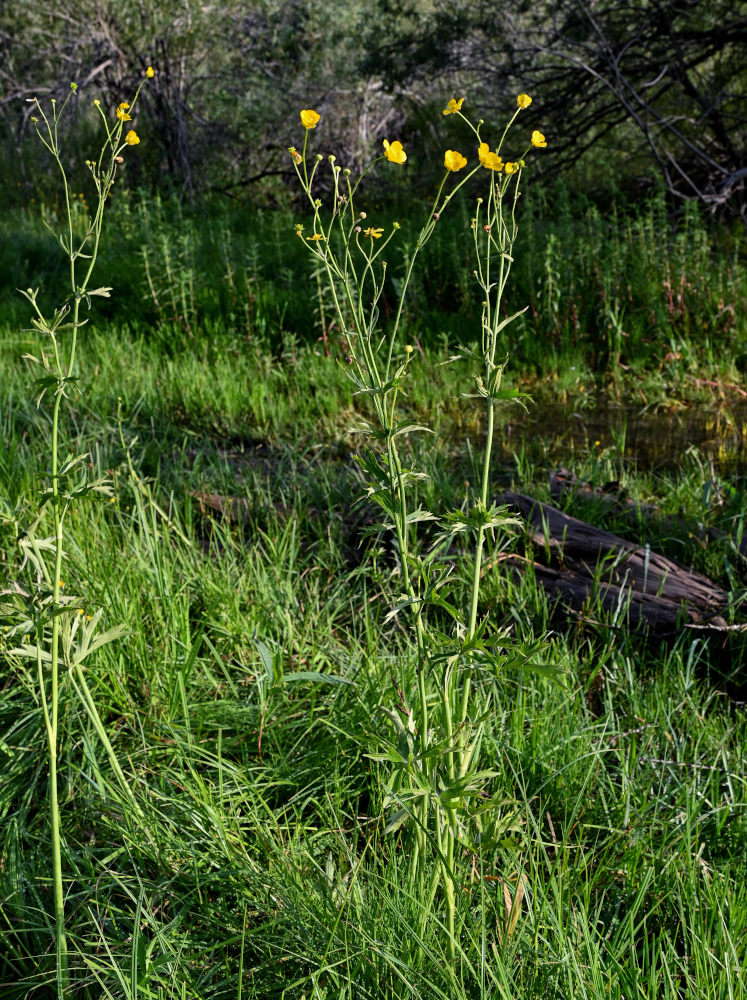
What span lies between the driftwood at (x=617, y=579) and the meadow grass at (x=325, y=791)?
75mm

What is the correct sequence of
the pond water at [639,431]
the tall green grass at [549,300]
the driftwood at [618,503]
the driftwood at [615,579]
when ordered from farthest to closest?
1. the tall green grass at [549,300]
2. the pond water at [639,431]
3. the driftwood at [618,503]
4. the driftwood at [615,579]

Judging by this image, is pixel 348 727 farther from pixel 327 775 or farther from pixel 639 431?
pixel 639 431

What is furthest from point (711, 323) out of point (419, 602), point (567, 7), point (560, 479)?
point (419, 602)

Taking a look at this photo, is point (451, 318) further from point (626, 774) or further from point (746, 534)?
point (626, 774)

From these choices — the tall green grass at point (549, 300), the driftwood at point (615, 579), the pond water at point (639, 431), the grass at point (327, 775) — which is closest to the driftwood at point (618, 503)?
the grass at point (327, 775)

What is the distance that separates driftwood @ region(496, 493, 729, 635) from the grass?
2.7 inches

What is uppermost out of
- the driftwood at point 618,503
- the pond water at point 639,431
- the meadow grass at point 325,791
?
the meadow grass at point 325,791

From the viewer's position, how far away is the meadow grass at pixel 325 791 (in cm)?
128

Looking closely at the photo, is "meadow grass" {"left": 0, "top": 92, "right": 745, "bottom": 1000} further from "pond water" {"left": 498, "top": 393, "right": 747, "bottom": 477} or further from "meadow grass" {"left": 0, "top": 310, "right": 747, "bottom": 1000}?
"pond water" {"left": 498, "top": 393, "right": 747, "bottom": 477}

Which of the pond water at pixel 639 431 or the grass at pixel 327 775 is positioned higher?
the grass at pixel 327 775

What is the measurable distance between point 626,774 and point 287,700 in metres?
0.73

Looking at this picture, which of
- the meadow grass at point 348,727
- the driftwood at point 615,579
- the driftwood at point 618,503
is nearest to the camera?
the meadow grass at point 348,727

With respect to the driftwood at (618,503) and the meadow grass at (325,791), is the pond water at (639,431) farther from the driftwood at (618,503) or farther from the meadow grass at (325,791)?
the meadow grass at (325,791)

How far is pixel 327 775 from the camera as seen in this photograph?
1.75 m
